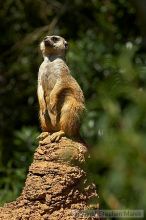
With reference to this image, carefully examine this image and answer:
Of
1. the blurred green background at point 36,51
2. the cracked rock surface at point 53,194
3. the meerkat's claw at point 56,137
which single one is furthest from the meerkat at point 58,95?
the blurred green background at point 36,51

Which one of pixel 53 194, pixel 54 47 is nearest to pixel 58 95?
pixel 54 47

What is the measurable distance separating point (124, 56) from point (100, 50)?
9.00 metres

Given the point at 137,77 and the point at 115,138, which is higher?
the point at 137,77

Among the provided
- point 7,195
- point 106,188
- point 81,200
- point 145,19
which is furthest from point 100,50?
point 106,188

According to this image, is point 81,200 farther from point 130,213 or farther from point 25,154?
point 25,154

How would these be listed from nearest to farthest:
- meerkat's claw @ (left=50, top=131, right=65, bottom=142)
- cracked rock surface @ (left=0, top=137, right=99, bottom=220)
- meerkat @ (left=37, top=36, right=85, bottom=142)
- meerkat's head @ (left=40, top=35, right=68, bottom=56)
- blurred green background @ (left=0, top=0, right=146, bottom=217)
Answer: cracked rock surface @ (left=0, top=137, right=99, bottom=220), meerkat's claw @ (left=50, top=131, right=65, bottom=142), meerkat @ (left=37, top=36, right=85, bottom=142), meerkat's head @ (left=40, top=35, right=68, bottom=56), blurred green background @ (left=0, top=0, right=146, bottom=217)

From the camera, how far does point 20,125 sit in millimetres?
11258

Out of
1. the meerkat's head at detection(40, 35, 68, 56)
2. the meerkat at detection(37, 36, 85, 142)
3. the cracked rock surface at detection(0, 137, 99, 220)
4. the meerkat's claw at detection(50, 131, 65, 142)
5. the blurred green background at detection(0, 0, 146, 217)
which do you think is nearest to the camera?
the cracked rock surface at detection(0, 137, 99, 220)

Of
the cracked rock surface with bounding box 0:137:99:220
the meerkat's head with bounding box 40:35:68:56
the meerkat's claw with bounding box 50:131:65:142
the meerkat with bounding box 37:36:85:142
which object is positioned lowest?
the cracked rock surface with bounding box 0:137:99:220

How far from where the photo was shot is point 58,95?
607 cm

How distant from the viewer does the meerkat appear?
19.1 feet

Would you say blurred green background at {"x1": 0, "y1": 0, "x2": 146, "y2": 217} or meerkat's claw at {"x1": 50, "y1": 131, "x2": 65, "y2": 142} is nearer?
meerkat's claw at {"x1": 50, "y1": 131, "x2": 65, "y2": 142}

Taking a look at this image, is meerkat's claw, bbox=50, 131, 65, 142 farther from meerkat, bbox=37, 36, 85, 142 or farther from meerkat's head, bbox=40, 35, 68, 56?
meerkat's head, bbox=40, 35, 68, 56

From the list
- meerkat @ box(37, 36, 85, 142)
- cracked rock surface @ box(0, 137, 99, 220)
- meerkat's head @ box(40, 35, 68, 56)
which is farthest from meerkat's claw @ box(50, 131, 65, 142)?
meerkat's head @ box(40, 35, 68, 56)
